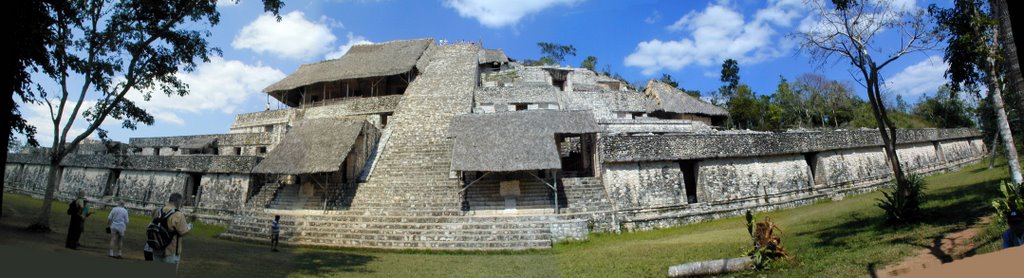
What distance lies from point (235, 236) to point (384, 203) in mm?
4408

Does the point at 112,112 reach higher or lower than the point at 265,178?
higher

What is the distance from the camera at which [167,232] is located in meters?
5.28

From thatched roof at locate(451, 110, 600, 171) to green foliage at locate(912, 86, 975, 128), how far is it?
30.9m

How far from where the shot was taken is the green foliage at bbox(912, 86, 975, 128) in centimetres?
3215

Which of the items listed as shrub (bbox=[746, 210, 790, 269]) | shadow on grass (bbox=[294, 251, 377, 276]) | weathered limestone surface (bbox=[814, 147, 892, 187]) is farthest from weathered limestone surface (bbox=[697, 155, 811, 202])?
shadow on grass (bbox=[294, 251, 377, 276])

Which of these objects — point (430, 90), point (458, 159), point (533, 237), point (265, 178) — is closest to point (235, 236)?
point (265, 178)

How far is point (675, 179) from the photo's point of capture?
50.4 ft

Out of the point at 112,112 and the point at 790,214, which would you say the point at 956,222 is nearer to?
the point at 790,214

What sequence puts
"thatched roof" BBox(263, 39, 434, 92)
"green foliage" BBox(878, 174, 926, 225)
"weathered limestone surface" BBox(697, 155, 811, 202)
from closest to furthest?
1. "green foliage" BBox(878, 174, 926, 225)
2. "weathered limestone surface" BBox(697, 155, 811, 202)
3. "thatched roof" BBox(263, 39, 434, 92)

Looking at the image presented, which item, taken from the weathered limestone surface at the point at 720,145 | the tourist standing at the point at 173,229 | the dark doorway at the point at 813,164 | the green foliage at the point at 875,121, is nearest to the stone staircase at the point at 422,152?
the weathered limestone surface at the point at 720,145

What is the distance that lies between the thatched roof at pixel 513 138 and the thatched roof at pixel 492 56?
18.4 meters

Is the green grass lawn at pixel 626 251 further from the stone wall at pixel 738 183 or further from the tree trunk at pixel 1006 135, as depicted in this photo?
the stone wall at pixel 738 183

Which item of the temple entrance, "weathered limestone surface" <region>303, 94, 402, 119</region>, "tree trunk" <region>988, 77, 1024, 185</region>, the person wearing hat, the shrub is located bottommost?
the shrub

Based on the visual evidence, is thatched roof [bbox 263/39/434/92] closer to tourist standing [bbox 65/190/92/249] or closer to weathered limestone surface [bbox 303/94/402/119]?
weathered limestone surface [bbox 303/94/402/119]
